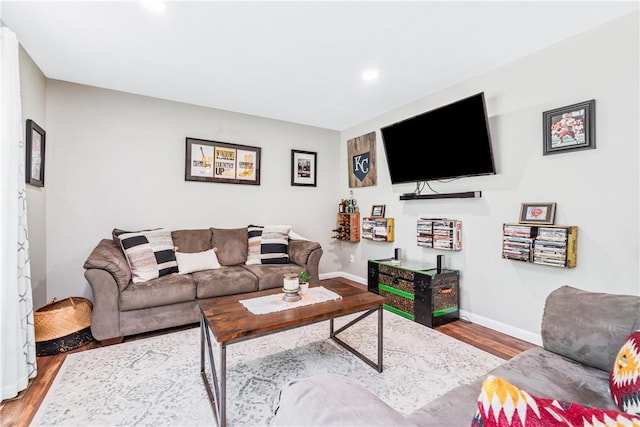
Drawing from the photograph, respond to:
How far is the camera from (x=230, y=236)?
357 centimetres

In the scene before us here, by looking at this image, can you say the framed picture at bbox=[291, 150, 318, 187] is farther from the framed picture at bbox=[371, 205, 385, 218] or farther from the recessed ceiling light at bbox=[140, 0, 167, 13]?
the recessed ceiling light at bbox=[140, 0, 167, 13]

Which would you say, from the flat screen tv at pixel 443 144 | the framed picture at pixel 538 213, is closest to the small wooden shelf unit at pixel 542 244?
the framed picture at pixel 538 213

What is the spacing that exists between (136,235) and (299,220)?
2203 millimetres

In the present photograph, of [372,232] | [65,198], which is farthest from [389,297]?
[65,198]

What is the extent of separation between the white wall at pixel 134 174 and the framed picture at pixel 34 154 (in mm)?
192

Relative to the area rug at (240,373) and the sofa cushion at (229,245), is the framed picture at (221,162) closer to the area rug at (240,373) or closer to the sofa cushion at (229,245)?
the sofa cushion at (229,245)

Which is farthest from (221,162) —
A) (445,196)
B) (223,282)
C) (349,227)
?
(445,196)

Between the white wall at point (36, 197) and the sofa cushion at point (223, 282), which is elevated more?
the white wall at point (36, 197)

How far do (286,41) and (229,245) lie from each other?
2281 mm

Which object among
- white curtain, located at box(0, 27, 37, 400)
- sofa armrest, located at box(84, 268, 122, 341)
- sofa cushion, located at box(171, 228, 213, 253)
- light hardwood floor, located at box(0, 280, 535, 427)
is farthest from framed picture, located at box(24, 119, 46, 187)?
light hardwood floor, located at box(0, 280, 535, 427)

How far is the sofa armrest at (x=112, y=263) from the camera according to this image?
94.4 inches

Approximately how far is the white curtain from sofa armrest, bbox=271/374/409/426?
197 centimetres

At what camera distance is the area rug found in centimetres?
163

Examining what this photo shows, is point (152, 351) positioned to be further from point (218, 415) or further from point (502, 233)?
point (502, 233)
